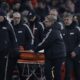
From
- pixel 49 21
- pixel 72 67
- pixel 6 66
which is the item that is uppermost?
pixel 49 21

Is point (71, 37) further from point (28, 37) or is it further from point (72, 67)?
point (28, 37)

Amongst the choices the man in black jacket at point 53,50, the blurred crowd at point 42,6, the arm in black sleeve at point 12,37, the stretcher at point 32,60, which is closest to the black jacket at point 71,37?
the stretcher at point 32,60

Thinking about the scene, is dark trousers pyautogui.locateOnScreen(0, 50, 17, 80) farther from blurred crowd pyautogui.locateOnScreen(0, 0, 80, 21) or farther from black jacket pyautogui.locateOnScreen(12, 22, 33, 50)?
blurred crowd pyautogui.locateOnScreen(0, 0, 80, 21)

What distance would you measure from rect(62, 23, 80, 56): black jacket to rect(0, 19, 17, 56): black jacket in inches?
66.6

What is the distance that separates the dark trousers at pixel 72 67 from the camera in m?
16.6

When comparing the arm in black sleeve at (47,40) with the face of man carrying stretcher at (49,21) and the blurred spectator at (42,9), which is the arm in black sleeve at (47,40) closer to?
the face of man carrying stretcher at (49,21)

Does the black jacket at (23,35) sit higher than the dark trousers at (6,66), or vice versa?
the black jacket at (23,35)

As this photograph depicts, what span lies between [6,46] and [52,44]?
1.20 metres

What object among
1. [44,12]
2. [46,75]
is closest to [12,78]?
[46,75]

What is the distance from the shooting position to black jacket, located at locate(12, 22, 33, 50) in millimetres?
16906

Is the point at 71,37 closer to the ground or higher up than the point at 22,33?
closer to the ground

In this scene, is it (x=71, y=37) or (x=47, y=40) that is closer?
(x=47, y=40)

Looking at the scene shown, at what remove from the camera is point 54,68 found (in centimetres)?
1561

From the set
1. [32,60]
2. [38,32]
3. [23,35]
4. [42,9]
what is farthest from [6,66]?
[42,9]
